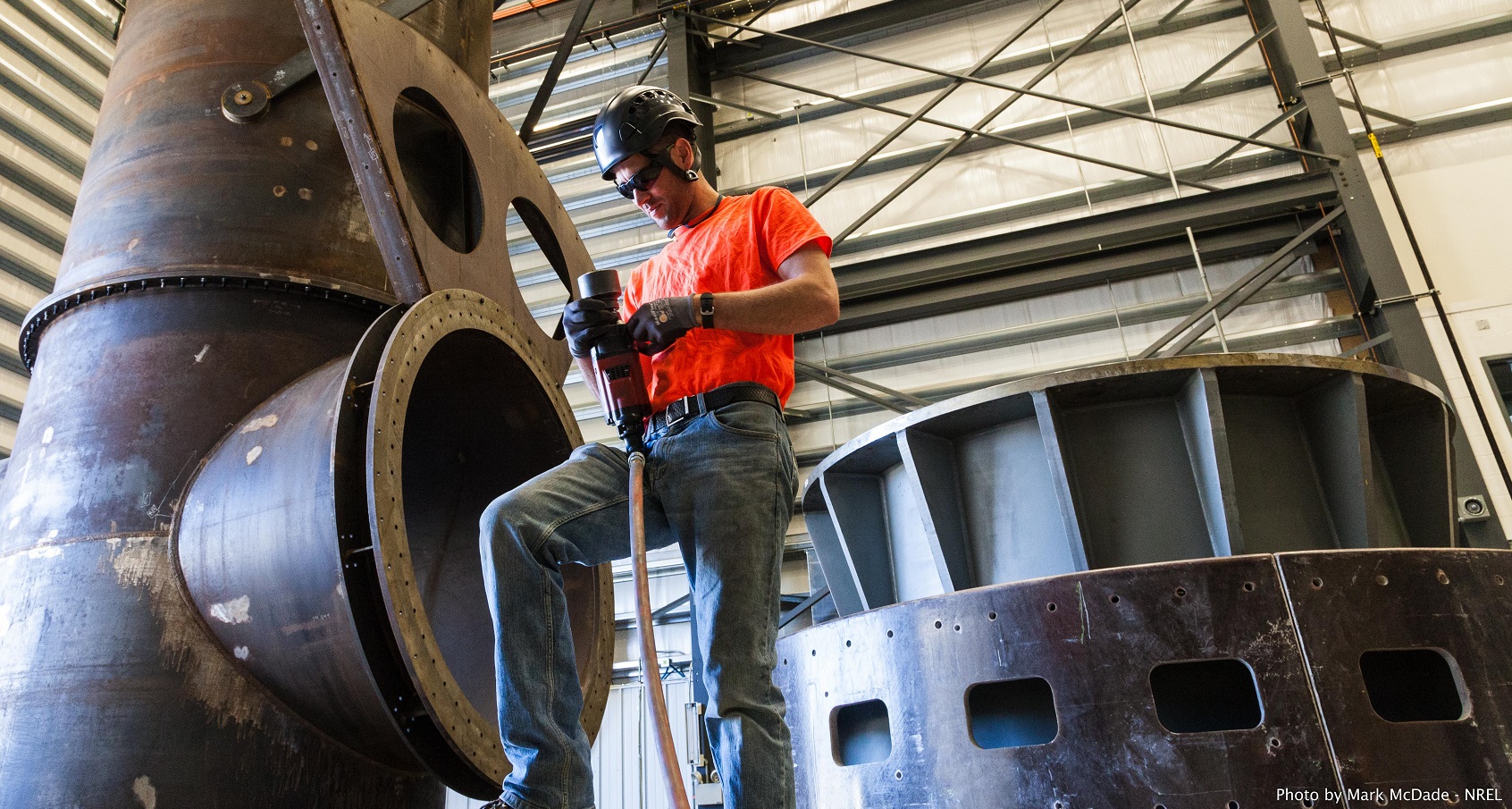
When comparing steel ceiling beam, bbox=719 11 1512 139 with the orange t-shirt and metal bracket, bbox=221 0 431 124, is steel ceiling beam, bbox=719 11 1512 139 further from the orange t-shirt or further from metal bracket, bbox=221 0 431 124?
the orange t-shirt

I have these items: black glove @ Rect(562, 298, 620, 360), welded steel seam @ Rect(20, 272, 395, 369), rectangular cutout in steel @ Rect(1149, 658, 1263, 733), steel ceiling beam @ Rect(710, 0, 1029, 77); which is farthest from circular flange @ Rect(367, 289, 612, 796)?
steel ceiling beam @ Rect(710, 0, 1029, 77)

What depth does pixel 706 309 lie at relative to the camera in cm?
242

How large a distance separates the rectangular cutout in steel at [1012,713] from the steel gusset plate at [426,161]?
2.52 meters

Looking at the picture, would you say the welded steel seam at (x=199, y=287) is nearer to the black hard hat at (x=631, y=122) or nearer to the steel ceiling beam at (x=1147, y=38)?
the black hard hat at (x=631, y=122)

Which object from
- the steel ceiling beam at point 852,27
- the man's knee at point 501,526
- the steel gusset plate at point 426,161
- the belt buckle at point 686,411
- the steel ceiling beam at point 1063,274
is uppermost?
the steel ceiling beam at point 852,27

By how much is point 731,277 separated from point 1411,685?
3.21 meters

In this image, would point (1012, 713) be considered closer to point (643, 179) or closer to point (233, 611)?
point (643, 179)

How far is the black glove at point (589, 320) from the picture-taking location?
2.46 m

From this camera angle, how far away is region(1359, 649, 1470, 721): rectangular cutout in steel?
12.1 ft

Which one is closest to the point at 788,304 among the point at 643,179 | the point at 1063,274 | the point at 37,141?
the point at 643,179

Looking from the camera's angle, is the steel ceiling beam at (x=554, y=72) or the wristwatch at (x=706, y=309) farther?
the steel ceiling beam at (x=554, y=72)

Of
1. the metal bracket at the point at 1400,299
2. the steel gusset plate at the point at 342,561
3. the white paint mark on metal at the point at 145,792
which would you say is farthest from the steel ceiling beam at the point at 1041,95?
the white paint mark on metal at the point at 145,792

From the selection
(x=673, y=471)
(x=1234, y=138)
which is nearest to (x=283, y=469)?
(x=673, y=471)

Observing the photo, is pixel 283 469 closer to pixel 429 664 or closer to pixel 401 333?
pixel 401 333
